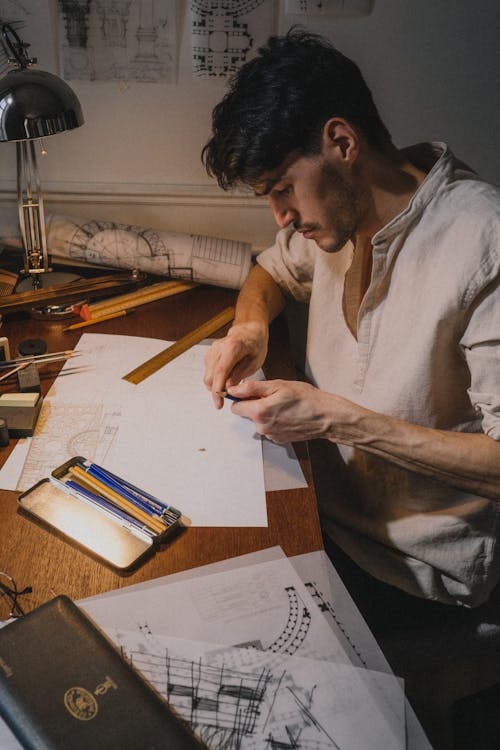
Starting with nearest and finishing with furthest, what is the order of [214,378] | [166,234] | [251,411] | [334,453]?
[251,411], [214,378], [334,453], [166,234]

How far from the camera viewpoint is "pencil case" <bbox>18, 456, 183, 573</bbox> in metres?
0.87

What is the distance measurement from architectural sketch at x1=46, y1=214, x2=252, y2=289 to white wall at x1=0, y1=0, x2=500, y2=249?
174mm

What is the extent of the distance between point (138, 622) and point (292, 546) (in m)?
0.23

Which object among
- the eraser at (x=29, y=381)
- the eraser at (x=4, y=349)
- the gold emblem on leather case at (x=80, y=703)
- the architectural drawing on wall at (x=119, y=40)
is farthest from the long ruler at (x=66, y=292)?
the gold emblem on leather case at (x=80, y=703)

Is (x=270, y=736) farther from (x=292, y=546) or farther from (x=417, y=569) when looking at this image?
(x=417, y=569)

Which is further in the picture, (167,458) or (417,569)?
(417,569)

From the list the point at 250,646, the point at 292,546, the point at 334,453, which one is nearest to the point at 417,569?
the point at 334,453

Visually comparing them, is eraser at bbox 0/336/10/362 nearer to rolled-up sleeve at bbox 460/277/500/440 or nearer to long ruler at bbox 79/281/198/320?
long ruler at bbox 79/281/198/320

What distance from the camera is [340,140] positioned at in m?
1.03

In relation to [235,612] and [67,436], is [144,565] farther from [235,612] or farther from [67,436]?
[67,436]

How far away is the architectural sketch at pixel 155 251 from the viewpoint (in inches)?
60.7

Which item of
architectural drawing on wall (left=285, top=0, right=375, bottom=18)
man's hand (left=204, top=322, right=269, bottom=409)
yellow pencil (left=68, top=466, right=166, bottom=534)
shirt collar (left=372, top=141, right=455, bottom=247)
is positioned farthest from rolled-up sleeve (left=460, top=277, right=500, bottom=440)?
architectural drawing on wall (left=285, top=0, right=375, bottom=18)

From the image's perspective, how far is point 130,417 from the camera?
112 centimetres

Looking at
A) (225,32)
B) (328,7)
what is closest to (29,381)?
(225,32)
